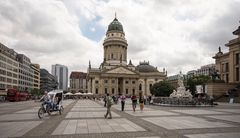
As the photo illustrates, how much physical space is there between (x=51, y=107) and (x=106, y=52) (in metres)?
116

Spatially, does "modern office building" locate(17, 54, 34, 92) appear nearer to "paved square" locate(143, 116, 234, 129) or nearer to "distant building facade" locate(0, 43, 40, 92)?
"distant building facade" locate(0, 43, 40, 92)

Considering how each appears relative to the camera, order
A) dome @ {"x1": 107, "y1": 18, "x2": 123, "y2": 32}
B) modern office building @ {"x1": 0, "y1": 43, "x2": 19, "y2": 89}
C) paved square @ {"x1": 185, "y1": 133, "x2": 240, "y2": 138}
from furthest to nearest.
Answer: dome @ {"x1": 107, "y1": 18, "x2": 123, "y2": 32}, modern office building @ {"x1": 0, "y1": 43, "x2": 19, "y2": 89}, paved square @ {"x1": 185, "y1": 133, "x2": 240, "y2": 138}

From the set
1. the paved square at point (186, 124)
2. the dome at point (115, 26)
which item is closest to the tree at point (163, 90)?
the dome at point (115, 26)

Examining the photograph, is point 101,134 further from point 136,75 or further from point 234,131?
point 136,75

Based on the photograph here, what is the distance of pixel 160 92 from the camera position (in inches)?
3743

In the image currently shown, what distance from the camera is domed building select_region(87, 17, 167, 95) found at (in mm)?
129125

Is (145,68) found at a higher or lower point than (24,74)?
higher

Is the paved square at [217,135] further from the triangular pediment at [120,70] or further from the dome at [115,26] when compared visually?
the dome at [115,26]

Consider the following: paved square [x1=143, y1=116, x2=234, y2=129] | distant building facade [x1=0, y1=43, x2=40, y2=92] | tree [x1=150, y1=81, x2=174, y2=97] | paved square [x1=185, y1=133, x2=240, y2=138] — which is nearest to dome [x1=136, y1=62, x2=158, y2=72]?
tree [x1=150, y1=81, x2=174, y2=97]

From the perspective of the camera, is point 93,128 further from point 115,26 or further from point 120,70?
point 115,26

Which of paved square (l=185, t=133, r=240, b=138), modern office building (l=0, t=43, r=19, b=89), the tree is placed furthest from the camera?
the tree

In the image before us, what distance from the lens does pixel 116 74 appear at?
129 metres

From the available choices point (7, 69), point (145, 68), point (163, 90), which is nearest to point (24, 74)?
point (7, 69)

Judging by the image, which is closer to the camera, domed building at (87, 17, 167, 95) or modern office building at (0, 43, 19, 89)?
modern office building at (0, 43, 19, 89)
